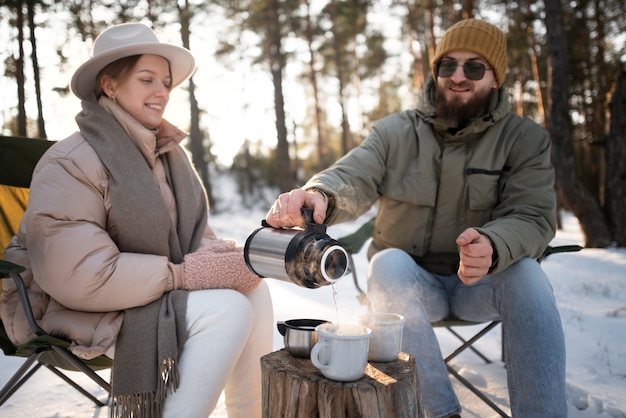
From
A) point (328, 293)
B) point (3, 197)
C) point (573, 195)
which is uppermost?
point (3, 197)

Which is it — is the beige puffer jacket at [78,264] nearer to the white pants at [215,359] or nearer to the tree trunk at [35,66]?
the white pants at [215,359]

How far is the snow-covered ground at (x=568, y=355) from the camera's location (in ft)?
8.49

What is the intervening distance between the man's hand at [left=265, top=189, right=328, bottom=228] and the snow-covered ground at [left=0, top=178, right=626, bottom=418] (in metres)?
1.22

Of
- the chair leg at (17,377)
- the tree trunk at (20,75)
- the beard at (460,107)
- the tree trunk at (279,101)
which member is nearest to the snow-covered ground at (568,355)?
the chair leg at (17,377)

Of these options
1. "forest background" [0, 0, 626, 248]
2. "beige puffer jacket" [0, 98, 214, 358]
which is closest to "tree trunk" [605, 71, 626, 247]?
"forest background" [0, 0, 626, 248]

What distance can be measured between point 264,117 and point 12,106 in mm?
12566

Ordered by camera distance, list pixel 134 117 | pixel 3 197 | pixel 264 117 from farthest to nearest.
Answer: pixel 264 117
pixel 3 197
pixel 134 117

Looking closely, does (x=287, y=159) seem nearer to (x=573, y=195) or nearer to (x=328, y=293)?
(x=573, y=195)

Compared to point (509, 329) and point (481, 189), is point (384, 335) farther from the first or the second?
point (481, 189)

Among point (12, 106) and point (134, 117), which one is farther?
point (12, 106)

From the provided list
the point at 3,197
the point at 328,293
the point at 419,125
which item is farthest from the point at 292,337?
the point at 328,293

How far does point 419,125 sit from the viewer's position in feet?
8.60

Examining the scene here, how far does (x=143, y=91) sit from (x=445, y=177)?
1396 millimetres

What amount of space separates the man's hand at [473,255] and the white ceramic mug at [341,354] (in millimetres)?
548
